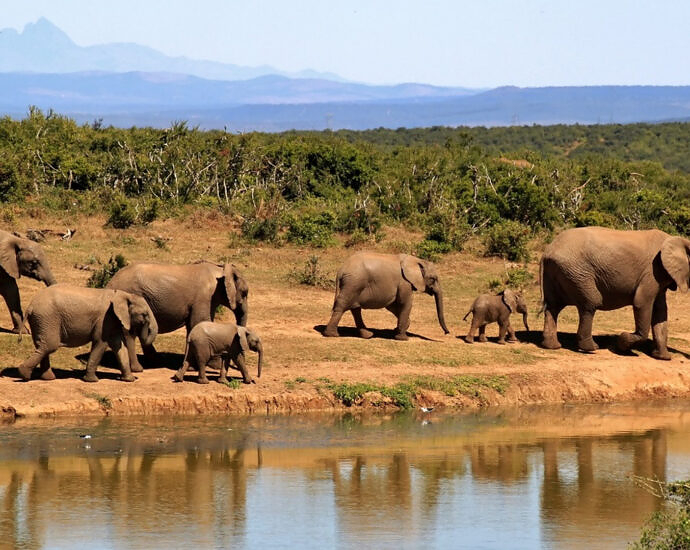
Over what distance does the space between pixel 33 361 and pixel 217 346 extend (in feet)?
8.35

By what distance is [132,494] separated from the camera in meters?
14.5

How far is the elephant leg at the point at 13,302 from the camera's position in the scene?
21172 millimetres

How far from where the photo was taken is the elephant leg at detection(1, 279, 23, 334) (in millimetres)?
21172

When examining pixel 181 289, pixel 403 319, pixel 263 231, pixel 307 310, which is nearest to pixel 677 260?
pixel 403 319

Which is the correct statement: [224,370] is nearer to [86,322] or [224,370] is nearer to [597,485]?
[86,322]

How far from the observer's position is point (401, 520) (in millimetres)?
13727

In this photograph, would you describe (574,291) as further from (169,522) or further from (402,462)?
(169,522)

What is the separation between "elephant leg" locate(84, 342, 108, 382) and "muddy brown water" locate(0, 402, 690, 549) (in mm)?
1121

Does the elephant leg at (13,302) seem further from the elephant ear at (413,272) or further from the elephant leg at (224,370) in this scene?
the elephant ear at (413,272)

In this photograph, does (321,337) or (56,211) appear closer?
(321,337)

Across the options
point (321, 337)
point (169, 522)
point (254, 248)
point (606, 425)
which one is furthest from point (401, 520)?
point (254, 248)

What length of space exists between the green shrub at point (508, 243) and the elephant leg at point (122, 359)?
43.5ft

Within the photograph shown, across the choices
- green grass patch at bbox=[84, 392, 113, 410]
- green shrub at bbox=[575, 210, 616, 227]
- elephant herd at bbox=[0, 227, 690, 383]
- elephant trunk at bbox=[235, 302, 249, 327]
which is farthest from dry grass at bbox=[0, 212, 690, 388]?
green shrub at bbox=[575, 210, 616, 227]

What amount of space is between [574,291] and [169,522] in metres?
10.7
